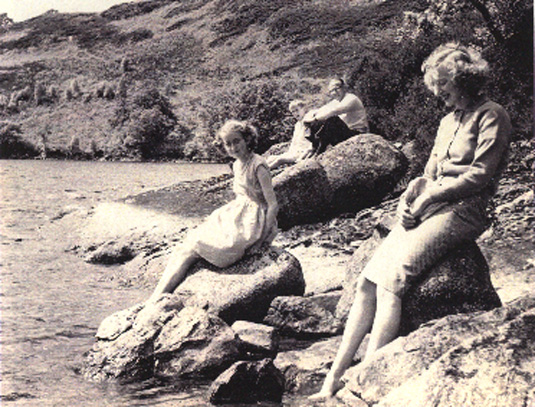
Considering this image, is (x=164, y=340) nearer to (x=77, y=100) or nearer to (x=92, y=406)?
(x=92, y=406)

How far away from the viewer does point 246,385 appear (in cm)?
523

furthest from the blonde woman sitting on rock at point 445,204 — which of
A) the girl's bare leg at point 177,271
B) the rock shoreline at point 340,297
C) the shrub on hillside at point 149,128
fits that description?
the shrub on hillside at point 149,128

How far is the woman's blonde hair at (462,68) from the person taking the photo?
483 centimetres

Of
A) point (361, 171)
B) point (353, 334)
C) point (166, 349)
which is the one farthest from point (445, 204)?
point (361, 171)

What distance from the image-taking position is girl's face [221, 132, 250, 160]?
7.13 m

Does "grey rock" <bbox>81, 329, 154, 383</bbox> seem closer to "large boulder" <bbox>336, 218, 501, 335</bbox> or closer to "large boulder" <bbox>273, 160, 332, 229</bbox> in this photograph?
"large boulder" <bbox>336, 218, 501, 335</bbox>

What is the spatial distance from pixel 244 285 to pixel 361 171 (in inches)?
196

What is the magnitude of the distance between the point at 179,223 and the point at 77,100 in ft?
66.4

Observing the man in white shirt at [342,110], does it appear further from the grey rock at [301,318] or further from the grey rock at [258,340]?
the grey rock at [258,340]

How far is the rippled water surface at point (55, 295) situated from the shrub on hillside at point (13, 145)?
6.39 metres

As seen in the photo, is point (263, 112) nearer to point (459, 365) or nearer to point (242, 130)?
point (242, 130)

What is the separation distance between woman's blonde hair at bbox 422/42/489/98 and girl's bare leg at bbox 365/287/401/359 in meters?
1.35

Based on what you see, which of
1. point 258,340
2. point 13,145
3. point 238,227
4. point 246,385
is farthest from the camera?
point 13,145

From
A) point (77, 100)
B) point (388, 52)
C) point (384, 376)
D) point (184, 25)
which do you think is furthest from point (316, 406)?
point (77, 100)
